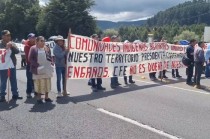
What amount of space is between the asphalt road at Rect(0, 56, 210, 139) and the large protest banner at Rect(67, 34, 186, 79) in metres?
0.79

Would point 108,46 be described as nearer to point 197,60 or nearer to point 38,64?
point 197,60

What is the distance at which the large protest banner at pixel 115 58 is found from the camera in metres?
11.3

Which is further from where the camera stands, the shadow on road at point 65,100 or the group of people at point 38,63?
the shadow on road at point 65,100

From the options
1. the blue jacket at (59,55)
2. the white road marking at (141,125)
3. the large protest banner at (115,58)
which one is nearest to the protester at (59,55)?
the blue jacket at (59,55)

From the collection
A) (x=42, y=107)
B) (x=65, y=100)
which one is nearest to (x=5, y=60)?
(x=42, y=107)

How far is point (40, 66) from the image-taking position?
381 inches

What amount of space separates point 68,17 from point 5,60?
5460cm

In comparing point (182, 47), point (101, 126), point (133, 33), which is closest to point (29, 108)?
point (101, 126)

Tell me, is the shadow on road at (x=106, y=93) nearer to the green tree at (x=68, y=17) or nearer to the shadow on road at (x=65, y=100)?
the shadow on road at (x=65, y=100)

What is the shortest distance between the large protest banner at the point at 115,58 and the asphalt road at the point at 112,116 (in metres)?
0.79

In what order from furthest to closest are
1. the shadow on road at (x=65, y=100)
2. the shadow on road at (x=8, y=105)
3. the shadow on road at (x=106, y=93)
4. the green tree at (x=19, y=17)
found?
the green tree at (x=19, y=17), the shadow on road at (x=106, y=93), the shadow on road at (x=65, y=100), the shadow on road at (x=8, y=105)

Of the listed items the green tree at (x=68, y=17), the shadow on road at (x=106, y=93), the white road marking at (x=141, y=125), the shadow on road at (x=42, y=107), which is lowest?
the white road marking at (x=141, y=125)

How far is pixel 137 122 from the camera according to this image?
7.73 meters

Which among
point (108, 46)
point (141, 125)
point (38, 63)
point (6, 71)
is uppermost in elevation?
point (108, 46)
